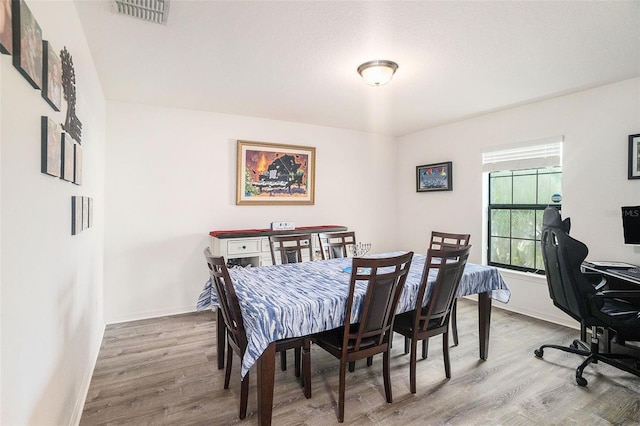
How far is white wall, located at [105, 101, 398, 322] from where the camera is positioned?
146 inches

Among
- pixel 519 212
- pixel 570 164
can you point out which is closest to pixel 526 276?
pixel 519 212

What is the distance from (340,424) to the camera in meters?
1.97

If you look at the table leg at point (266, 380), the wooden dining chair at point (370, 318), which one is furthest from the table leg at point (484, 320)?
the table leg at point (266, 380)

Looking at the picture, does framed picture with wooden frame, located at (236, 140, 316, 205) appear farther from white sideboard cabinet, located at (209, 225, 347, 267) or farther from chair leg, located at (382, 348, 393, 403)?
chair leg, located at (382, 348, 393, 403)

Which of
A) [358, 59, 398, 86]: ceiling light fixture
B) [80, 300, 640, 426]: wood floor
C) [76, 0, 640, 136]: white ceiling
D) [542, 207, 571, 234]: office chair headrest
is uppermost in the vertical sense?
[76, 0, 640, 136]: white ceiling

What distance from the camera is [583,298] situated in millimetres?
2467

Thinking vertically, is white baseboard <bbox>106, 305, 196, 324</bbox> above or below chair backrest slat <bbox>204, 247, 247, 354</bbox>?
below

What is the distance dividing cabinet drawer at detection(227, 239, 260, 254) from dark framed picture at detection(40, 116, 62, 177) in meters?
2.39

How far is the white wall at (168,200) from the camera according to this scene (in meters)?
3.70

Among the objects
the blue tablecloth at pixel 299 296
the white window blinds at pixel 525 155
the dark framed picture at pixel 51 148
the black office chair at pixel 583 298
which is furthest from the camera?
the white window blinds at pixel 525 155

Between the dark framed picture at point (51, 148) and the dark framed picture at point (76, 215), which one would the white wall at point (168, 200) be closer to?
the dark framed picture at point (76, 215)

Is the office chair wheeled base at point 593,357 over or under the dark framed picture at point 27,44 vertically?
under

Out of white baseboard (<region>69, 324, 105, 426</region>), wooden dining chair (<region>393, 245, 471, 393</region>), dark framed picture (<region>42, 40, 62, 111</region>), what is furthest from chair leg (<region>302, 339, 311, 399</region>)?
dark framed picture (<region>42, 40, 62, 111</region>)

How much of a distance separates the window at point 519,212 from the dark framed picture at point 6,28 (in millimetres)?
4507
